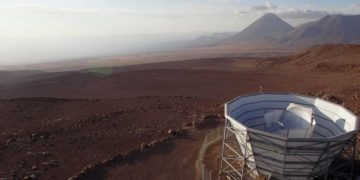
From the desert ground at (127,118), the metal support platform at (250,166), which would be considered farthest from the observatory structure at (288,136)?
the desert ground at (127,118)

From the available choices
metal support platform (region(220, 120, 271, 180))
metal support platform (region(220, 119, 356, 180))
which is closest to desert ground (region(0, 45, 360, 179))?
metal support platform (region(220, 120, 271, 180))

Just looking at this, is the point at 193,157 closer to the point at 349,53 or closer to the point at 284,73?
the point at 284,73

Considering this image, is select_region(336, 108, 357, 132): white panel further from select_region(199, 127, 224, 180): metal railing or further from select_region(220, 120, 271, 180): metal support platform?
select_region(199, 127, 224, 180): metal railing

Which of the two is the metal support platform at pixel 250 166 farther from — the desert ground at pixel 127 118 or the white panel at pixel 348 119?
the desert ground at pixel 127 118

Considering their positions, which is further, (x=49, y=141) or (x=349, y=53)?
(x=349, y=53)

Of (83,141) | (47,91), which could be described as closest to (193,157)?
(83,141)

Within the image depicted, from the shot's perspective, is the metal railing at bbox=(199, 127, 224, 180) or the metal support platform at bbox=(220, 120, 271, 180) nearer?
the metal support platform at bbox=(220, 120, 271, 180)
